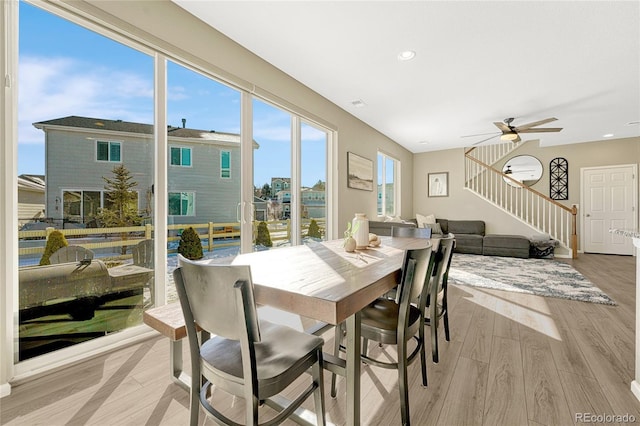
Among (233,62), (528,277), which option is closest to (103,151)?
(233,62)

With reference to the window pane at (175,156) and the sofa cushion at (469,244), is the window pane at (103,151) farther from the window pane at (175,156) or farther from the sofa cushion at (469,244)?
the sofa cushion at (469,244)

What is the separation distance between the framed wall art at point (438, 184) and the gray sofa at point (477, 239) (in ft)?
2.98

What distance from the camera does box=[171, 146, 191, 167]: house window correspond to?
2395mm

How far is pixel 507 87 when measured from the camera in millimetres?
3738

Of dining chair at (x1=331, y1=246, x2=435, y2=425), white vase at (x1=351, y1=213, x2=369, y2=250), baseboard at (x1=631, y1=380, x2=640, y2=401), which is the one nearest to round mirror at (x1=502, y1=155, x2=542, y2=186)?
baseboard at (x1=631, y1=380, x2=640, y2=401)

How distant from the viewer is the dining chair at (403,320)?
52.2 inches

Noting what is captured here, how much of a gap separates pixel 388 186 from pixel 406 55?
4019 mm

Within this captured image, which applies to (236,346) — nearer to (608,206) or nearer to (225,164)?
(225,164)

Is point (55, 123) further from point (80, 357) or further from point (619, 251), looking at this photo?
point (619, 251)

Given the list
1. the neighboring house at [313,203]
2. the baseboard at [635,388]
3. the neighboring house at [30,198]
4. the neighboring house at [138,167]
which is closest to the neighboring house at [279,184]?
the neighboring house at [313,203]

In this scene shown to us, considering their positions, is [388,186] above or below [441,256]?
above

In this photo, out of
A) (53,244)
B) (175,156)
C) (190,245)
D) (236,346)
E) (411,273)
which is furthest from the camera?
(190,245)

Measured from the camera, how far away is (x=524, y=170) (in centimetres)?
709

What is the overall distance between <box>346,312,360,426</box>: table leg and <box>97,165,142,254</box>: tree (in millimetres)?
1909
